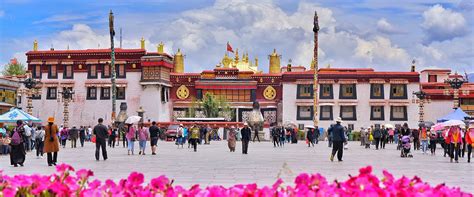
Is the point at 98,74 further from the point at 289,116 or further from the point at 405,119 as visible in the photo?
the point at 405,119

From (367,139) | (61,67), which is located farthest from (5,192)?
(61,67)

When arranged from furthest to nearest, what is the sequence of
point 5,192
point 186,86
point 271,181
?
1. point 186,86
2. point 271,181
3. point 5,192

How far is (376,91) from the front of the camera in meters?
66.9

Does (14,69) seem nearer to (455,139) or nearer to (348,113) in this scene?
(348,113)

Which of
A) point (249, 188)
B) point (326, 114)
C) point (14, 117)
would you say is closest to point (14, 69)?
point (326, 114)

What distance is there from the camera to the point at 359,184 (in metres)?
4.83

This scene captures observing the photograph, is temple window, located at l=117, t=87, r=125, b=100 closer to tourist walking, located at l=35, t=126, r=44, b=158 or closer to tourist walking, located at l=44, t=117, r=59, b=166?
tourist walking, located at l=35, t=126, r=44, b=158

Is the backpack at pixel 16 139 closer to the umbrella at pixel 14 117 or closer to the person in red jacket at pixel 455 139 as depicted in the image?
the umbrella at pixel 14 117

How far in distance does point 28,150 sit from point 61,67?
41797mm

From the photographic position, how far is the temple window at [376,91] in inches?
2633

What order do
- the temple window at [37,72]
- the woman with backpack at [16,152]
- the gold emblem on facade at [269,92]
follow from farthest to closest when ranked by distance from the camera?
the temple window at [37,72]
the gold emblem on facade at [269,92]
the woman with backpack at [16,152]

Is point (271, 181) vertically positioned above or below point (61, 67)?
below

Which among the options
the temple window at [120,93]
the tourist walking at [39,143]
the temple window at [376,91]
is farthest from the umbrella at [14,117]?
the temple window at [376,91]

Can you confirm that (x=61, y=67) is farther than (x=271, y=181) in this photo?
Yes
